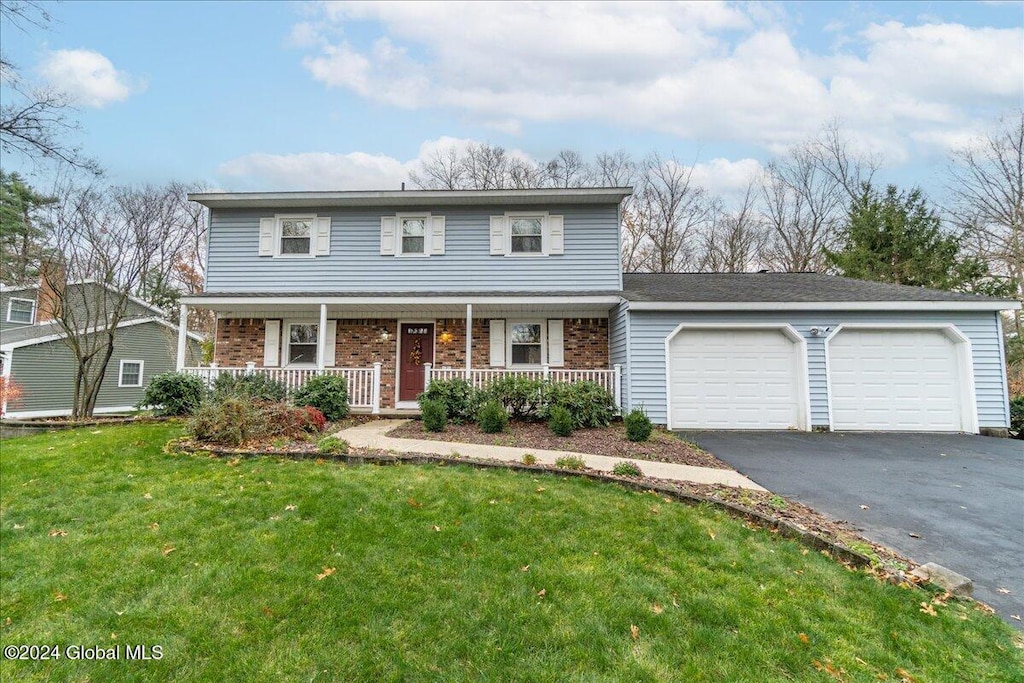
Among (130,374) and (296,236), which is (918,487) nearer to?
(296,236)

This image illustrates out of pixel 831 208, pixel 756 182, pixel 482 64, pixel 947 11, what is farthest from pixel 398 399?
pixel 831 208

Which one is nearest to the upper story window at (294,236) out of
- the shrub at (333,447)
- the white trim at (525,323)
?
the white trim at (525,323)

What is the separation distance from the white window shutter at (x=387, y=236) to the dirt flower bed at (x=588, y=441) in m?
4.77

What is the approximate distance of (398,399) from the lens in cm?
1159

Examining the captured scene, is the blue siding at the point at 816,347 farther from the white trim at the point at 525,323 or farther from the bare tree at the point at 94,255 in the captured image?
the bare tree at the point at 94,255

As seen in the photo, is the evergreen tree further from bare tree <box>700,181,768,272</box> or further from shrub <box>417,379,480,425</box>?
shrub <box>417,379,480,425</box>

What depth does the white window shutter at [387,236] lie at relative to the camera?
37.4ft

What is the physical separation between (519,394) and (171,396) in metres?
6.97

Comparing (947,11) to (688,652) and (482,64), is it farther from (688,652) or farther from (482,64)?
(688,652)

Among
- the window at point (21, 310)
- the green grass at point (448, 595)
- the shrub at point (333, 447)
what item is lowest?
the green grass at point (448, 595)

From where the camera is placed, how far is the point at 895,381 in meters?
9.36

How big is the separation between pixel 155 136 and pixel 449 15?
926cm

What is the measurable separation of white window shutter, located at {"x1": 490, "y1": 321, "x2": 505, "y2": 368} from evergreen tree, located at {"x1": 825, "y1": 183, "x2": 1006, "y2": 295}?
1570 centimetres

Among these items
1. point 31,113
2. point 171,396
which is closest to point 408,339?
point 171,396
